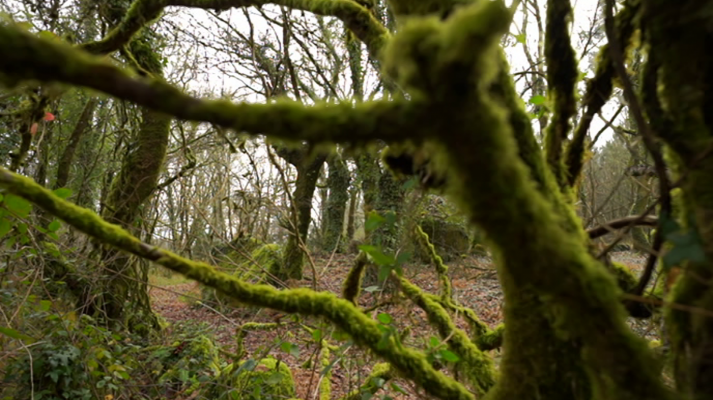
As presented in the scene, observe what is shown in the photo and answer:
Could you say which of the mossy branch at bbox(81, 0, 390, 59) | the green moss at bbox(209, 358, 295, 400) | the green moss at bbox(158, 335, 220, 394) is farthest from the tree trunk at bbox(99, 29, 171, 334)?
the mossy branch at bbox(81, 0, 390, 59)

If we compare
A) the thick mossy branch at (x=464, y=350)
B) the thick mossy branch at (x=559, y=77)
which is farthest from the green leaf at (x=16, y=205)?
the thick mossy branch at (x=559, y=77)

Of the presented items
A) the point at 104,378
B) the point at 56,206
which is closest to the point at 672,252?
the point at 56,206

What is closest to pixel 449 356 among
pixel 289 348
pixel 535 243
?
pixel 535 243

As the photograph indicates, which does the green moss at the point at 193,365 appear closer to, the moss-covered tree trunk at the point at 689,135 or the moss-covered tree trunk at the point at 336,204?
the moss-covered tree trunk at the point at 689,135

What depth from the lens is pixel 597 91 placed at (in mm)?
1173

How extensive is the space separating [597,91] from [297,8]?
1.40 m

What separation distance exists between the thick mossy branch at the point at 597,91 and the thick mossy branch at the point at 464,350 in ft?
2.44

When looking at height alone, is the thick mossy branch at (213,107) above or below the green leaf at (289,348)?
above

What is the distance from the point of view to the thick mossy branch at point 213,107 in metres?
0.44

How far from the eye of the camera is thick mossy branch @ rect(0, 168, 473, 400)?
109 cm

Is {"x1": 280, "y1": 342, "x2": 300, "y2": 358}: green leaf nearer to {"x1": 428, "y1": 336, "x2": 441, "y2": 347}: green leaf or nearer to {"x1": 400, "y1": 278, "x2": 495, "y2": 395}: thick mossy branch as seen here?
{"x1": 400, "y1": 278, "x2": 495, "y2": 395}: thick mossy branch

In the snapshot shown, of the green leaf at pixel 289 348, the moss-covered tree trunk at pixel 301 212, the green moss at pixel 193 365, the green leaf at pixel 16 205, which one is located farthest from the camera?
the moss-covered tree trunk at pixel 301 212

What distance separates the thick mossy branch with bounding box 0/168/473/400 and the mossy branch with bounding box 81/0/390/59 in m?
0.93

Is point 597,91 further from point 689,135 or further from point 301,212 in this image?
point 301,212
